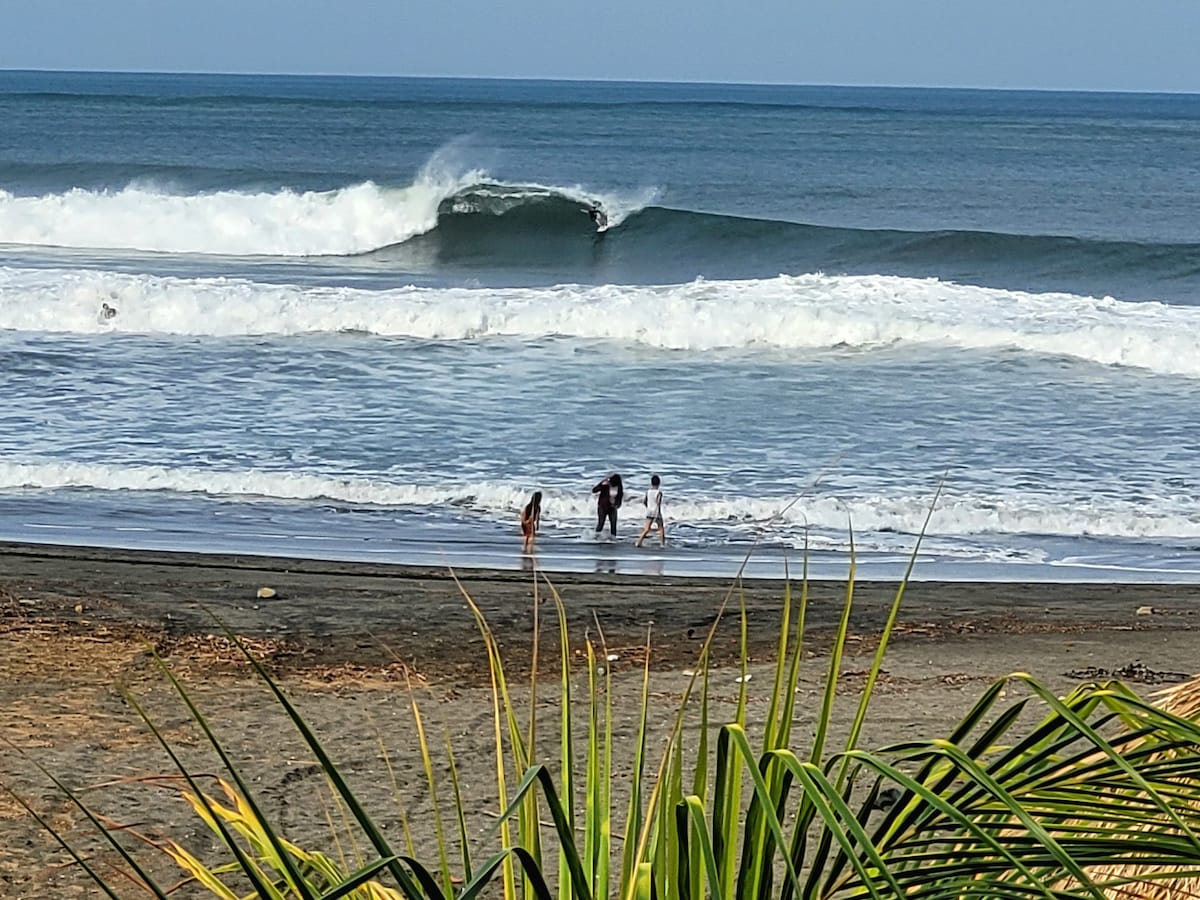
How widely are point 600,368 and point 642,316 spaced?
10.2 feet

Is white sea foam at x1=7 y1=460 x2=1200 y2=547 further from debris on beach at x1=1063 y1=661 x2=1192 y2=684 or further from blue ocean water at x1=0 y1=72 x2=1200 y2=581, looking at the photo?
debris on beach at x1=1063 y1=661 x2=1192 y2=684

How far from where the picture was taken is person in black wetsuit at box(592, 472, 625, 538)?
11.9 meters

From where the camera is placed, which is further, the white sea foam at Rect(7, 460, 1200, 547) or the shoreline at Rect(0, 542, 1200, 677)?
the white sea foam at Rect(7, 460, 1200, 547)

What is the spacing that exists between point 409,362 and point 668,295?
5.51 meters

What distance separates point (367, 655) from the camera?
8.41 metres

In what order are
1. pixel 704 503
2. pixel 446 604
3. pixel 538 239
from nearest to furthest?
pixel 446 604 → pixel 704 503 → pixel 538 239

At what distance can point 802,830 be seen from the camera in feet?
5.57

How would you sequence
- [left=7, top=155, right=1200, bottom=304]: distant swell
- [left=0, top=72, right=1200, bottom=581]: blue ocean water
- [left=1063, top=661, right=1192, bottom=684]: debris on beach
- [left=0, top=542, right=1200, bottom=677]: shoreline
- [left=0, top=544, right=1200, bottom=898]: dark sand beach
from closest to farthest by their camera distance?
[left=0, top=544, right=1200, bottom=898]: dark sand beach, [left=1063, top=661, right=1192, bottom=684]: debris on beach, [left=0, top=542, right=1200, bottom=677]: shoreline, [left=0, top=72, right=1200, bottom=581]: blue ocean water, [left=7, top=155, right=1200, bottom=304]: distant swell

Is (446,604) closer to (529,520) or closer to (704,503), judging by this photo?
(529,520)

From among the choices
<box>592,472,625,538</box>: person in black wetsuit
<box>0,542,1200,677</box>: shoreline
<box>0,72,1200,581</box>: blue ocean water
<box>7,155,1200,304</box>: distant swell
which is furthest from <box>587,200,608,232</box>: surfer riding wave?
<box>0,542,1200,677</box>: shoreline

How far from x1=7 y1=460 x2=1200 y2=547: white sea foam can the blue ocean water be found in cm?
3

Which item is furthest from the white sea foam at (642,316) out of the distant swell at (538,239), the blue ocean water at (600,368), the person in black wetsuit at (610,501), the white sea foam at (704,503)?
the person in black wetsuit at (610,501)

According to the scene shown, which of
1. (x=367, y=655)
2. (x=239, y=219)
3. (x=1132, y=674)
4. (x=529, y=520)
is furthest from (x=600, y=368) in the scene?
(x=239, y=219)

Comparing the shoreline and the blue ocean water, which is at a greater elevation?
the blue ocean water
